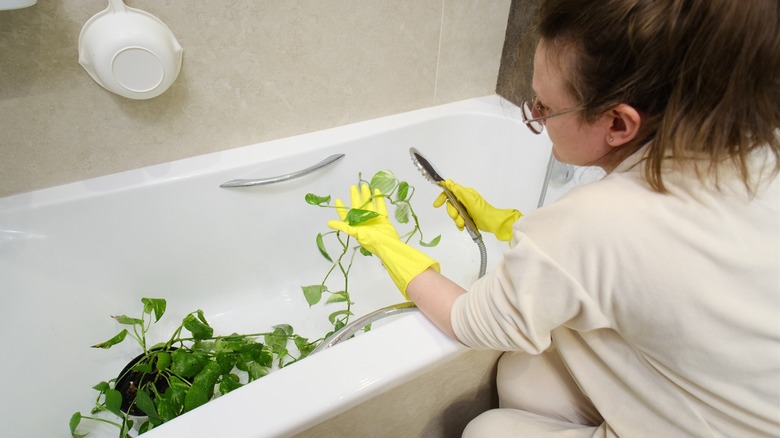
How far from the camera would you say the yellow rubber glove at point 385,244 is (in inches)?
28.1

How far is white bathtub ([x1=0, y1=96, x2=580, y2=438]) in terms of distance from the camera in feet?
1.94

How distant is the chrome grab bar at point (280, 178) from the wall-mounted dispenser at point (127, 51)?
0.26 metres

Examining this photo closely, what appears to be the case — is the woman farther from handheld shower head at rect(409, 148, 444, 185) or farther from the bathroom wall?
the bathroom wall

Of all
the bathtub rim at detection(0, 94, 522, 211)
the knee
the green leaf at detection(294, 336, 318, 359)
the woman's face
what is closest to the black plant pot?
the green leaf at detection(294, 336, 318, 359)

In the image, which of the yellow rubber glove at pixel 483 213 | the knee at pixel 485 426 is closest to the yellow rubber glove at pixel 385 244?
the yellow rubber glove at pixel 483 213

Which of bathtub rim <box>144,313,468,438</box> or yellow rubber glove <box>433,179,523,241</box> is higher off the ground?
yellow rubber glove <box>433,179,523,241</box>

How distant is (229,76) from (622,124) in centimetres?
78

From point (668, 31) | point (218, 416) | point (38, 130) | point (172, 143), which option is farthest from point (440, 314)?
point (38, 130)

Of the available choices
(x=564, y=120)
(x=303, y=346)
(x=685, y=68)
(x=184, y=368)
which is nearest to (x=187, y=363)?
(x=184, y=368)

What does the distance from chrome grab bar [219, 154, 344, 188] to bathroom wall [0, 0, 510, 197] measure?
9cm

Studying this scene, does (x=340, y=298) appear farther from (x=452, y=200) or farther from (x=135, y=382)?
(x=135, y=382)

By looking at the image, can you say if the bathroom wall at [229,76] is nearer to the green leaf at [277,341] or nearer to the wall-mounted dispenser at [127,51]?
the wall-mounted dispenser at [127,51]

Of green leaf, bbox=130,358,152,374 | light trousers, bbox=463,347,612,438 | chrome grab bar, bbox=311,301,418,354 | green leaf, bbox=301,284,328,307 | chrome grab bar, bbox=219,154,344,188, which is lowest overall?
light trousers, bbox=463,347,612,438

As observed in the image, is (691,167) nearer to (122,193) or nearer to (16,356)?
(122,193)
